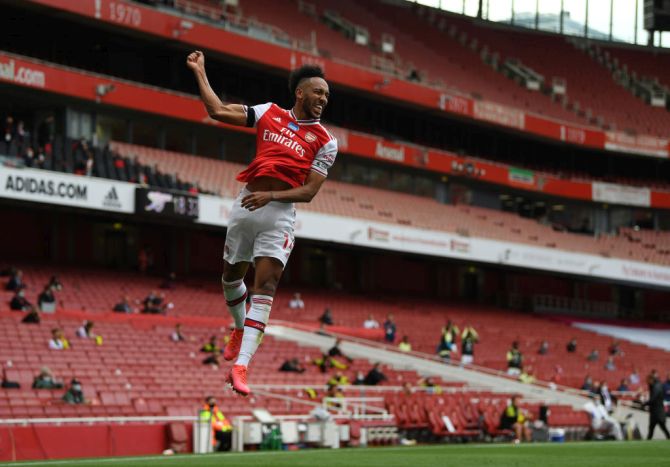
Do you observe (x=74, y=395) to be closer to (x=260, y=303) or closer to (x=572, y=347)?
(x=260, y=303)

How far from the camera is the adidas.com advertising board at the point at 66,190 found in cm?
3133

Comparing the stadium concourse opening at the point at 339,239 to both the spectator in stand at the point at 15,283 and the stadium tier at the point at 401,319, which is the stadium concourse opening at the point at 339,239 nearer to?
the spectator in stand at the point at 15,283

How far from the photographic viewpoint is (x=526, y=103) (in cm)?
5959

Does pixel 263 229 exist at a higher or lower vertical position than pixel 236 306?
higher

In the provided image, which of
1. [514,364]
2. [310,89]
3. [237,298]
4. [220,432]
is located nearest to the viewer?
[310,89]

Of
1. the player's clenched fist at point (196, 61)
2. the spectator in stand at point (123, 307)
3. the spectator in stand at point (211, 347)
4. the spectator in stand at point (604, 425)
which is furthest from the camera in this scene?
the spectator in stand at point (123, 307)

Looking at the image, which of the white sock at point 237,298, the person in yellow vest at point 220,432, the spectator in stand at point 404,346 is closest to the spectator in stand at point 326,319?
the spectator in stand at point 404,346

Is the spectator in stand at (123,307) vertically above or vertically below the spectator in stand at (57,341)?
above

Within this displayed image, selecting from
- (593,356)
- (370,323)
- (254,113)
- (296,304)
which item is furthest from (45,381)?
(593,356)

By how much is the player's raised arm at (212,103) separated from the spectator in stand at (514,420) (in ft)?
60.7

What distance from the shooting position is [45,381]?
21.0 m

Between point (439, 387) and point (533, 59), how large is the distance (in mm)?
39099

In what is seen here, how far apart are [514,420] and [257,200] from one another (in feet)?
62.0

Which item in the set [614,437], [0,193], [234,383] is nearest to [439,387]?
[614,437]
